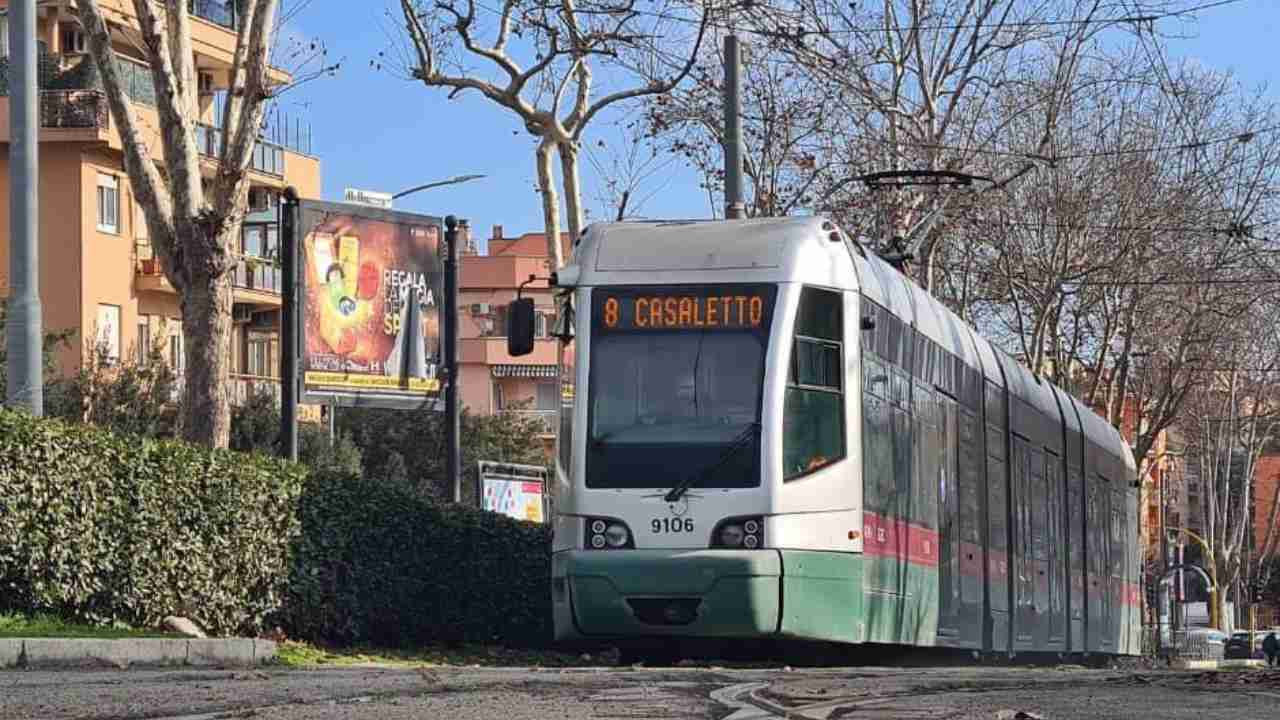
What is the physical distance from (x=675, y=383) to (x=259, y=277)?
136 ft

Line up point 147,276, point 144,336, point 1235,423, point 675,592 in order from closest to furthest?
point 675,592, point 147,276, point 144,336, point 1235,423

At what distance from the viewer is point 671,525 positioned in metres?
15.5

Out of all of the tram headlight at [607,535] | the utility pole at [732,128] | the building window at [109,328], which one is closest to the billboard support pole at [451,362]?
the utility pole at [732,128]

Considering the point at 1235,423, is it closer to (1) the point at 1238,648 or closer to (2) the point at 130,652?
(1) the point at 1238,648

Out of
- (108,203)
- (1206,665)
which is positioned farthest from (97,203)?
(1206,665)

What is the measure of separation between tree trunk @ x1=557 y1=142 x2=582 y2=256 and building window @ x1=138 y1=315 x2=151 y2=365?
24.8 meters

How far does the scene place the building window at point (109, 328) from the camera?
49812 mm

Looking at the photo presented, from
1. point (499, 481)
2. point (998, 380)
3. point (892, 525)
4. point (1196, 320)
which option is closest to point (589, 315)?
point (892, 525)

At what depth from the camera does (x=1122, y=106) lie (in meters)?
38.7

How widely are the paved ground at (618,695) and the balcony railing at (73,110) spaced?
36.9 metres

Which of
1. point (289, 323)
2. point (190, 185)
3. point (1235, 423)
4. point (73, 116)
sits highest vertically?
point (73, 116)

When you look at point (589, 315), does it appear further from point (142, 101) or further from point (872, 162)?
point (142, 101)

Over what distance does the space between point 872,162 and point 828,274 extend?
20.2 meters

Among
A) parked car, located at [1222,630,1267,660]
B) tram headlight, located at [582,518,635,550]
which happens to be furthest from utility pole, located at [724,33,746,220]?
parked car, located at [1222,630,1267,660]
